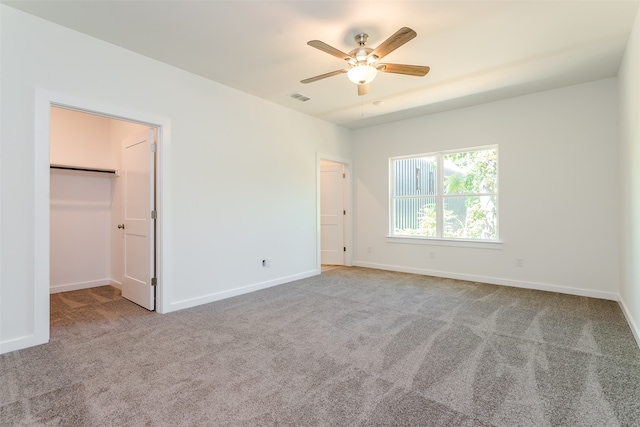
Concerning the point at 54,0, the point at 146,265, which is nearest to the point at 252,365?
the point at 146,265

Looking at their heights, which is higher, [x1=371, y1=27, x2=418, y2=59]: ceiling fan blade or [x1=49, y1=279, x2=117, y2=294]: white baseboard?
[x1=371, y1=27, x2=418, y2=59]: ceiling fan blade

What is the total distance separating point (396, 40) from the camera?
94.0 inches

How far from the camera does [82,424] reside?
63.3 inches

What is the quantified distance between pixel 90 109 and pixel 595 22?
459 cm

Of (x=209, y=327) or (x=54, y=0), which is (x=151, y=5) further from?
(x=209, y=327)

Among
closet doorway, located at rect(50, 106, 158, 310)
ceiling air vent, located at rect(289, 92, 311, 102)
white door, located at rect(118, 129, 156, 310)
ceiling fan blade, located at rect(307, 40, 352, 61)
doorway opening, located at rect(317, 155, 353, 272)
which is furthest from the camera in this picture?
doorway opening, located at rect(317, 155, 353, 272)

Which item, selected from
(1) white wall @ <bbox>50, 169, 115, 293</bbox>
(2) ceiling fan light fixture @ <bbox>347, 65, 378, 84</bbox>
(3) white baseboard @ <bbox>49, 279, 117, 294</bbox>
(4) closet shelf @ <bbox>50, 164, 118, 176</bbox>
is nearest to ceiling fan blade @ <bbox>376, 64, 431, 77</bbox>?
(2) ceiling fan light fixture @ <bbox>347, 65, 378, 84</bbox>

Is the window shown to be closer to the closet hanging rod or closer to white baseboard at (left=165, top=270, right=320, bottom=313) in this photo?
white baseboard at (left=165, top=270, right=320, bottom=313)

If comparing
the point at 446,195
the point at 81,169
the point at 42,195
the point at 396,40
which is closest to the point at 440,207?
the point at 446,195

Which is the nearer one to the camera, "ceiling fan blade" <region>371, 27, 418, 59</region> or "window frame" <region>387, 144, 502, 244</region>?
"ceiling fan blade" <region>371, 27, 418, 59</region>

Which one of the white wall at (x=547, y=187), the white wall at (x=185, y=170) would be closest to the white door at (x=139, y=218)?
the white wall at (x=185, y=170)

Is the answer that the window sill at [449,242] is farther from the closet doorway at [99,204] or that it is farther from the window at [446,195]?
the closet doorway at [99,204]

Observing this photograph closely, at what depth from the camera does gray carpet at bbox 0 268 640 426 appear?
1.70 metres

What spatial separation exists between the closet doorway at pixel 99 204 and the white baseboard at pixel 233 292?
0.37m
